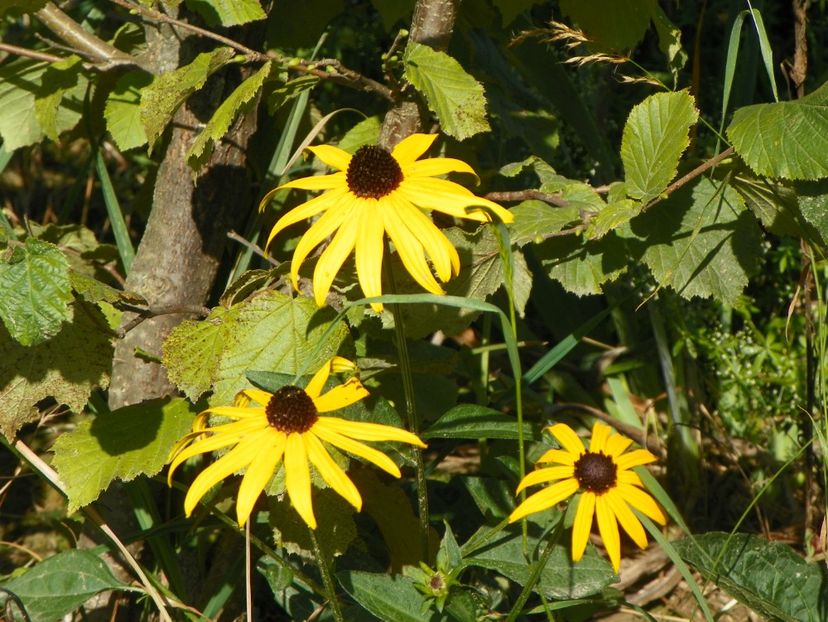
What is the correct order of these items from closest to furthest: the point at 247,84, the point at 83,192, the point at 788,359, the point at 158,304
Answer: the point at 247,84 < the point at 158,304 < the point at 788,359 < the point at 83,192

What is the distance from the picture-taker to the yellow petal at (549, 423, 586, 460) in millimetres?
1424

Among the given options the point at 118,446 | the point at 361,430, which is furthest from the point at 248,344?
the point at 361,430

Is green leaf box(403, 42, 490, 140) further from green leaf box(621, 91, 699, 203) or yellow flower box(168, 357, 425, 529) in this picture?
yellow flower box(168, 357, 425, 529)

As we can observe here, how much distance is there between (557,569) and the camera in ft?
4.91

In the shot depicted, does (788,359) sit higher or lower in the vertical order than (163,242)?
lower

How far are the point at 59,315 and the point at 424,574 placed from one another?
1.99 ft

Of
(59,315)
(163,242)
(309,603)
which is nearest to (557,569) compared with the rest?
(309,603)

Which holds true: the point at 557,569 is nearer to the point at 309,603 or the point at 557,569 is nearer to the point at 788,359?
the point at 309,603

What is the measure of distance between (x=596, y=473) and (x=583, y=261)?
374 millimetres

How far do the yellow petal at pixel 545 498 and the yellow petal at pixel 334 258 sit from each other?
372 millimetres

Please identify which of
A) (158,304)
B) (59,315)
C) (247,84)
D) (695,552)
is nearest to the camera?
(59,315)

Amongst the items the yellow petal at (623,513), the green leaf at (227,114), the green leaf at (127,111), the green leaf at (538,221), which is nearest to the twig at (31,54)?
the green leaf at (127,111)

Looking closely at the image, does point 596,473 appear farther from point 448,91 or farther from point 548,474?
point 448,91

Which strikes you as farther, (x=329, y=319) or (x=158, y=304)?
(x=158, y=304)
